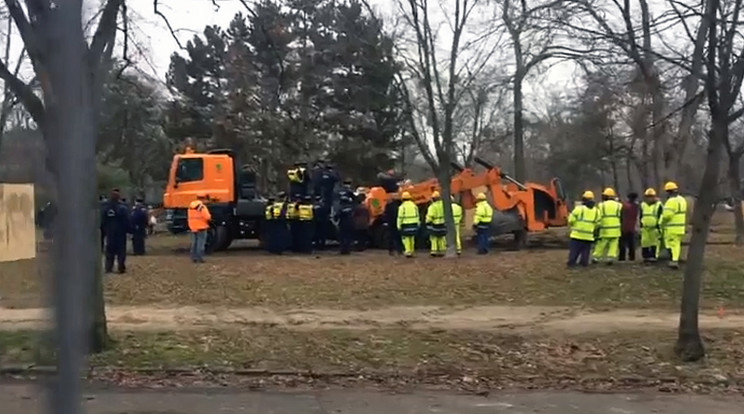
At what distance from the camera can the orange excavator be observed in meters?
30.0

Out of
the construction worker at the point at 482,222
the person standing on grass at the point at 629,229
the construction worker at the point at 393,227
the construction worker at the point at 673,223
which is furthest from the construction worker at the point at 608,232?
the construction worker at the point at 393,227

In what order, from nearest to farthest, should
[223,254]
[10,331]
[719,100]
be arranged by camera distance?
[719,100], [10,331], [223,254]

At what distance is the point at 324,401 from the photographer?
9.88 metres

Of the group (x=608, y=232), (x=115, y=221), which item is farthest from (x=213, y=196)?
(x=608, y=232)

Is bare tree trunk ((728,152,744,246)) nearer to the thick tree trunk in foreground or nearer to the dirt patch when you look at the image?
the dirt patch

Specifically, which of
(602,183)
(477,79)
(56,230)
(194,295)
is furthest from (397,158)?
(56,230)

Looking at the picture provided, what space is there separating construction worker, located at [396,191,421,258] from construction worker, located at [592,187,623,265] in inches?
231

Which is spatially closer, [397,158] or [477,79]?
[477,79]

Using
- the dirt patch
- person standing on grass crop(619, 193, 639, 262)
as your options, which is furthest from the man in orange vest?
person standing on grass crop(619, 193, 639, 262)

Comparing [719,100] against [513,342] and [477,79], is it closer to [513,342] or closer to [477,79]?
[513,342]

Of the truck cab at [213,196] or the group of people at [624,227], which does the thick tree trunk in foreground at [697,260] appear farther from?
the truck cab at [213,196]

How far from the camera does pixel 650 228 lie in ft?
74.0

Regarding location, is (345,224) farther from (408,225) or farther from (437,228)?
(437,228)

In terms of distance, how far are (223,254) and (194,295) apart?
11955 millimetres
